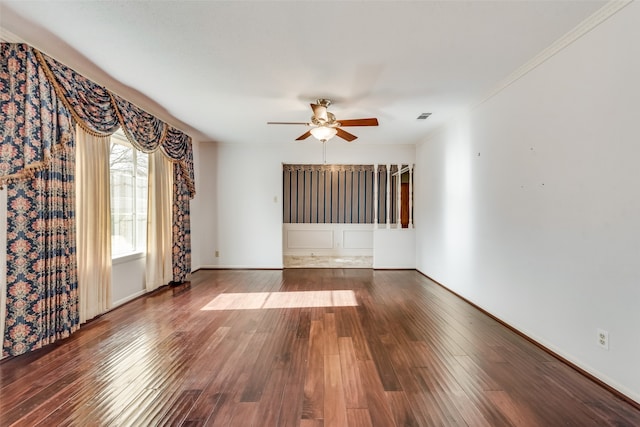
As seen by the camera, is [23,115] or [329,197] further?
[329,197]

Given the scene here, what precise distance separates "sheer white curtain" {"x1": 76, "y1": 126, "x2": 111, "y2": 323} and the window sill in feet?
0.81

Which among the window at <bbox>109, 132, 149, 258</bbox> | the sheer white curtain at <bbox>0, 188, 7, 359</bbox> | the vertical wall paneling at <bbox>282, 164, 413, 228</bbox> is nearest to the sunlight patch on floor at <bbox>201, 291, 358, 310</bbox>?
the window at <bbox>109, 132, 149, 258</bbox>

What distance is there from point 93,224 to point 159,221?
4.19 feet

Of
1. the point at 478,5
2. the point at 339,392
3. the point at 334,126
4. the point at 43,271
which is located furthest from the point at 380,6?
the point at 43,271

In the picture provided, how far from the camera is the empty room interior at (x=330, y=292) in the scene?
1.87 m

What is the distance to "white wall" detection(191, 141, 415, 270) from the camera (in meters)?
5.93

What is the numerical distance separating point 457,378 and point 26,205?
3.61m

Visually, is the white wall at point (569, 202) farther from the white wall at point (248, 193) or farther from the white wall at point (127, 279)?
the white wall at point (127, 279)

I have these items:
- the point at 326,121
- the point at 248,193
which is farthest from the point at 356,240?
the point at 326,121

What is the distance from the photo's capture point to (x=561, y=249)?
2367 mm

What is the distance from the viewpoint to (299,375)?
212cm

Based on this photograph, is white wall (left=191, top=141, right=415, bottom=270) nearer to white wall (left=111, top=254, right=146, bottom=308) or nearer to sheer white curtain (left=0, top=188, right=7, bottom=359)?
white wall (left=111, top=254, right=146, bottom=308)

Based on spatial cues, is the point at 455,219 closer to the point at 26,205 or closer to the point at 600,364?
the point at 600,364

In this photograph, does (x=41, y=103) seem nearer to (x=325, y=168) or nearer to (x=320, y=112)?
(x=320, y=112)
